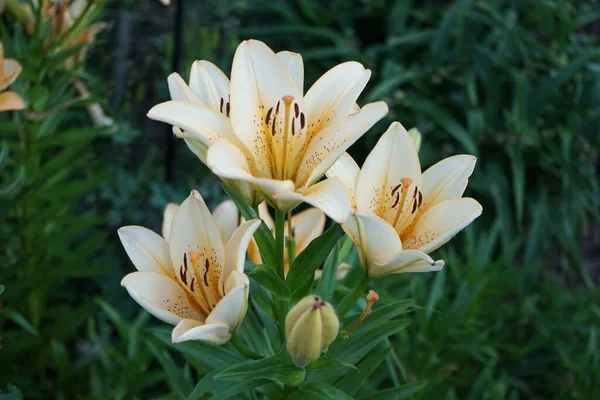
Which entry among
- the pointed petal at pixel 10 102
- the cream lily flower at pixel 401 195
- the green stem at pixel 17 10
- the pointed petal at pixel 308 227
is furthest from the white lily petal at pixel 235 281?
the green stem at pixel 17 10

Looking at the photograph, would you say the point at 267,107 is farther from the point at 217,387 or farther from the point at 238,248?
the point at 217,387

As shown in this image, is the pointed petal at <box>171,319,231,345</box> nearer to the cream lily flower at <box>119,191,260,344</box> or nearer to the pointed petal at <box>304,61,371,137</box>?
the cream lily flower at <box>119,191,260,344</box>

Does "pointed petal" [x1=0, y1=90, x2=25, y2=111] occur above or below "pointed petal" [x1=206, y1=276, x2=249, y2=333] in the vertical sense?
above

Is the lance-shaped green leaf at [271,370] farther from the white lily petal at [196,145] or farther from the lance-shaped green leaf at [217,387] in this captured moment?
the white lily petal at [196,145]

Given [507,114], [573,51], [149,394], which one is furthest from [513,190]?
[149,394]

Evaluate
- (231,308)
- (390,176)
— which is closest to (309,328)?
(231,308)

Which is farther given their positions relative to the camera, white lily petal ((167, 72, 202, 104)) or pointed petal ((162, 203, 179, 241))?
pointed petal ((162, 203, 179, 241))

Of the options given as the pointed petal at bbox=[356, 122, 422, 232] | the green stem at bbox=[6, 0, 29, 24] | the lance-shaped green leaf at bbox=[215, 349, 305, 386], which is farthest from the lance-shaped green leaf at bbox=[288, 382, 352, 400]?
the green stem at bbox=[6, 0, 29, 24]

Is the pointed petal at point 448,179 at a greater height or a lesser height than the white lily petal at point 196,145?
lesser
